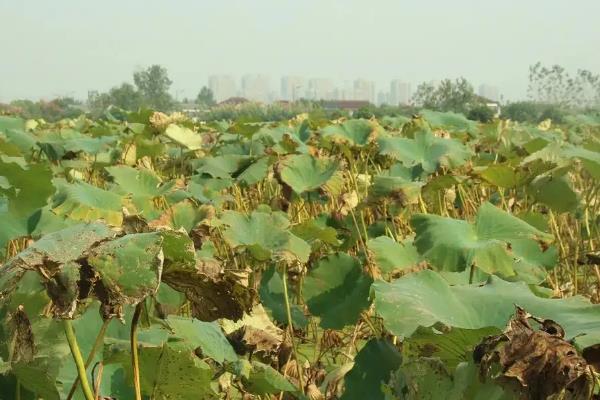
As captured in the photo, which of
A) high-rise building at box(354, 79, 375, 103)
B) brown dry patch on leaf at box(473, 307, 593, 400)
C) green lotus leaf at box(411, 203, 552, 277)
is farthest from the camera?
high-rise building at box(354, 79, 375, 103)

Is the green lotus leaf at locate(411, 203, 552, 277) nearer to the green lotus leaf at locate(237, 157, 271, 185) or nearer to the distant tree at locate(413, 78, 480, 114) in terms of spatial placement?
the green lotus leaf at locate(237, 157, 271, 185)

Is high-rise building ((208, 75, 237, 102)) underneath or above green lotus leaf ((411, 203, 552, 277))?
underneath

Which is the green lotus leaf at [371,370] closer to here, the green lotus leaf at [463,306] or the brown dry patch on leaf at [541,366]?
the green lotus leaf at [463,306]

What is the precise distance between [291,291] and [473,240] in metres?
0.68

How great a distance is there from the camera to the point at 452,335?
0.79 m

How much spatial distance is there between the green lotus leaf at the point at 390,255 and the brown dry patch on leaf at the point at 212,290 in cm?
75

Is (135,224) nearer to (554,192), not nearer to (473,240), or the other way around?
(473,240)

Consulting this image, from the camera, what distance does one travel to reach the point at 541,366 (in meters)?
0.57

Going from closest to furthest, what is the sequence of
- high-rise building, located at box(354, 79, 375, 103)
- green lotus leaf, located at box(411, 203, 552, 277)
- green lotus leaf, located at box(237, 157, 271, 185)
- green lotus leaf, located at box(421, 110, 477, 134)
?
green lotus leaf, located at box(411, 203, 552, 277) < green lotus leaf, located at box(237, 157, 271, 185) < green lotus leaf, located at box(421, 110, 477, 134) < high-rise building, located at box(354, 79, 375, 103)

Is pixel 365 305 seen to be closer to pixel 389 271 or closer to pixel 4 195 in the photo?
pixel 389 271

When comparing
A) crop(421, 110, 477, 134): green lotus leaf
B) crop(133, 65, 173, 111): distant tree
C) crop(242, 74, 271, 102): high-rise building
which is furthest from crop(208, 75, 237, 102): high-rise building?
crop(421, 110, 477, 134): green lotus leaf

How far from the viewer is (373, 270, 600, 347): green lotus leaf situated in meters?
0.79

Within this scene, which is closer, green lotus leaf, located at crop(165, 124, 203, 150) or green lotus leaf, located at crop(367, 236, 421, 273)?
green lotus leaf, located at crop(367, 236, 421, 273)

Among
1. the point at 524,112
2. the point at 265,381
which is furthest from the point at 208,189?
the point at 524,112
